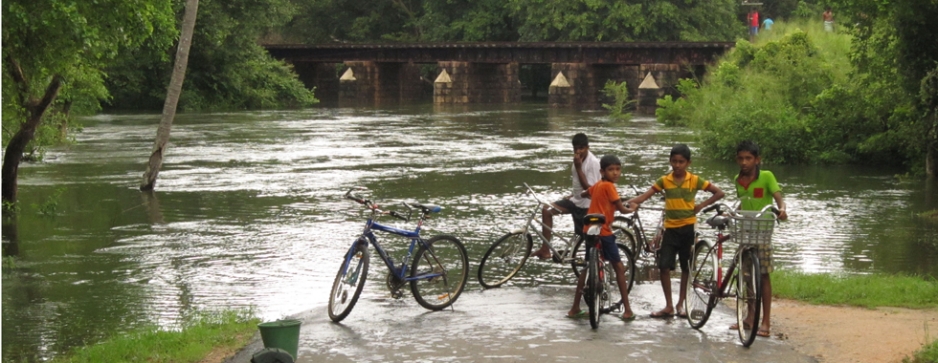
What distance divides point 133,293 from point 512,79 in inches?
2693

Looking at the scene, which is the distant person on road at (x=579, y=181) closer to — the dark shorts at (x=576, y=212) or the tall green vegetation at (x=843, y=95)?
the dark shorts at (x=576, y=212)

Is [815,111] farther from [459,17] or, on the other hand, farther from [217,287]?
[459,17]

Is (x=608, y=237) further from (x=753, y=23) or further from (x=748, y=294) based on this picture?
(x=753, y=23)

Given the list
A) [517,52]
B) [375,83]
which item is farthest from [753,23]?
[375,83]

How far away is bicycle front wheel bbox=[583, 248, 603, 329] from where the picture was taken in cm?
991

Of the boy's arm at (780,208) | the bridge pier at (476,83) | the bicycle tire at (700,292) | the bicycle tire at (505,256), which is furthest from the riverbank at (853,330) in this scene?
the bridge pier at (476,83)

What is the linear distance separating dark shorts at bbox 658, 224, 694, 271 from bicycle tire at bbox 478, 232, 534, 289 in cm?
244

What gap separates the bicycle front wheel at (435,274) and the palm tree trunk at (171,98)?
1472 centimetres

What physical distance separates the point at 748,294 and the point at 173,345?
4.37 metres

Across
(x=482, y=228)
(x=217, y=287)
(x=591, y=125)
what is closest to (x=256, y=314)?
(x=217, y=287)

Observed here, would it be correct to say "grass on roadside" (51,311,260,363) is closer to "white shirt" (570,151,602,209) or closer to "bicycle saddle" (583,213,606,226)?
"bicycle saddle" (583,213,606,226)

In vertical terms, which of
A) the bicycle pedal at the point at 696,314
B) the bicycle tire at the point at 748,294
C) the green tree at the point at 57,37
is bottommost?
the bicycle pedal at the point at 696,314

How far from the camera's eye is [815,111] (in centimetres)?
3206

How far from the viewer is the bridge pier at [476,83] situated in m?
79.6
